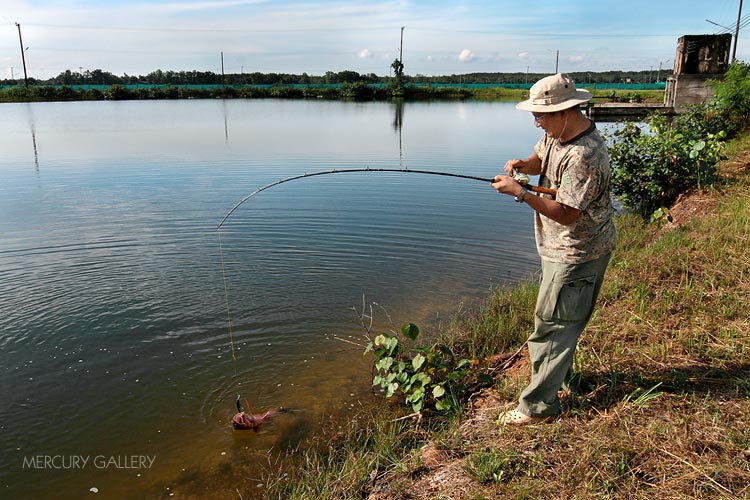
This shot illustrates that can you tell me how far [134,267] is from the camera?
7.43 m

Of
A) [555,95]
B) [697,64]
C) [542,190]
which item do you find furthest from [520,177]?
[697,64]

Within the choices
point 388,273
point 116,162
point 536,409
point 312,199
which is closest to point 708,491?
point 536,409

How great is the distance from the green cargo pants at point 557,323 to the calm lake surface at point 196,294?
5.74 ft

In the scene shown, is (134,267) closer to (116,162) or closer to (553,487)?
(553,487)

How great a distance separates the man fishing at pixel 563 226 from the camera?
2898 mm

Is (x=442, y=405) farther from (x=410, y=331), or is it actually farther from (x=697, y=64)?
(x=697, y=64)

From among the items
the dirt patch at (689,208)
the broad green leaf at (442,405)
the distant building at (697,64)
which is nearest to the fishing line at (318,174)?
the broad green leaf at (442,405)

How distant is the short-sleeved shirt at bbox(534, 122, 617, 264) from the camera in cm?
288

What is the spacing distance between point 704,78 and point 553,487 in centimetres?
1706

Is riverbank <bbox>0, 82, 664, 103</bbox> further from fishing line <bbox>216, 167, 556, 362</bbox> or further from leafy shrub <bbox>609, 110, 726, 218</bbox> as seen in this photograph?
fishing line <bbox>216, 167, 556, 362</bbox>

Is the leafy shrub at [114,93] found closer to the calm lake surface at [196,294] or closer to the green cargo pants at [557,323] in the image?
the calm lake surface at [196,294]

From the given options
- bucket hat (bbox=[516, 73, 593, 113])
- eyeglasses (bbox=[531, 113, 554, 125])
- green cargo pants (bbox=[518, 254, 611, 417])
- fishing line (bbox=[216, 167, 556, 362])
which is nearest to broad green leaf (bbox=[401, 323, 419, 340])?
green cargo pants (bbox=[518, 254, 611, 417])

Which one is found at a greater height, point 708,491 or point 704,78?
point 704,78

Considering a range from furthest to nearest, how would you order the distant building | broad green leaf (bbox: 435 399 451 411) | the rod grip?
the distant building < broad green leaf (bbox: 435 399 451 411) < the rod grip
